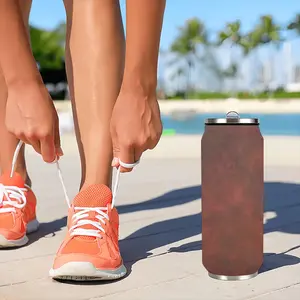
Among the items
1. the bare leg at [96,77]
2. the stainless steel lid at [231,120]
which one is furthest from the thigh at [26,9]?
the stainless steel lid at [231,120]

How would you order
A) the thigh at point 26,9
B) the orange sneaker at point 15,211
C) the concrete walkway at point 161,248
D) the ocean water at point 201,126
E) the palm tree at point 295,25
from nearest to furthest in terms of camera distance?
the concrete walkway at point 161,248 < the orange sneaker at point 15,211 < the thigh at point 26,9 < the ocean water at point 201,126 < the palm tree at point 295,25

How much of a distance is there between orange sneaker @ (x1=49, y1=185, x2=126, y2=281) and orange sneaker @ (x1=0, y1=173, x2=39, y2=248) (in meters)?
0.23

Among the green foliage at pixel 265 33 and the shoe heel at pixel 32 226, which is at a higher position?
the shoe heel at pixel 32 226

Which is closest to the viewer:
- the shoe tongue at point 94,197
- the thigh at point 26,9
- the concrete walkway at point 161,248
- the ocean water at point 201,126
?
the concrete walkway at point 161,248

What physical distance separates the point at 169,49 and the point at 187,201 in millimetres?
42417

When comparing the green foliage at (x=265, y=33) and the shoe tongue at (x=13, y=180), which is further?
the green foliage at (x=265, y=33)

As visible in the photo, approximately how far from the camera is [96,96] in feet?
4.19

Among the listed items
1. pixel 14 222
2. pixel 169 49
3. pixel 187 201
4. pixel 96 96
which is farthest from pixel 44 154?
pixel 169 49

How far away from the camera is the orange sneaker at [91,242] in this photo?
3.54 feet

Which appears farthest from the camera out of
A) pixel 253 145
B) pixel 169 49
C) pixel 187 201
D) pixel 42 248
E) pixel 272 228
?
pixel 169 49

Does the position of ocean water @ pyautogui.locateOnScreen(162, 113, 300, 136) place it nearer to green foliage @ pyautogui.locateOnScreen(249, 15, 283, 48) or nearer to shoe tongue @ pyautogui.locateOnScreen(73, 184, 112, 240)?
shoe tongue @ pyautogui.locateOnScreen(73, 184, 112, 240)

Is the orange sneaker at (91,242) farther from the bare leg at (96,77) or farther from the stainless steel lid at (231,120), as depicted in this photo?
the stainless steel lid at (231,120)

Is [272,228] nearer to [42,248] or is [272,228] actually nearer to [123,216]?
[123,216]

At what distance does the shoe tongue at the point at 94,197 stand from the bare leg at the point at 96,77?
43mm
